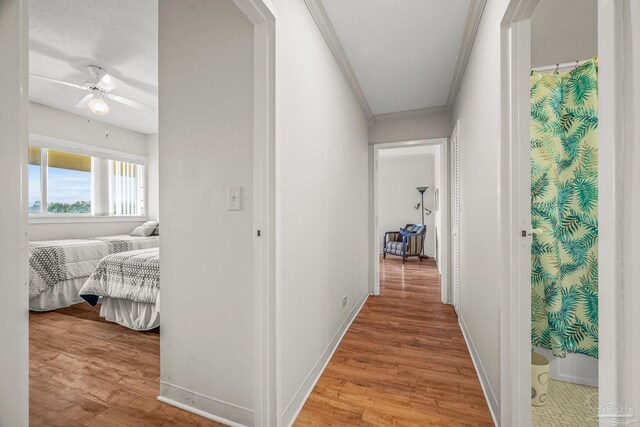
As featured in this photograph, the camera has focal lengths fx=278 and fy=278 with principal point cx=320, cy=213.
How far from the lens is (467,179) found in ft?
7.67

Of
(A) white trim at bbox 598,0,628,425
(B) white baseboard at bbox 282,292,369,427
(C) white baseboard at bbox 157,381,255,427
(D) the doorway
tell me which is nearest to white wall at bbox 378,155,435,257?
(B) white baseboard at bbox 282,292,369,427

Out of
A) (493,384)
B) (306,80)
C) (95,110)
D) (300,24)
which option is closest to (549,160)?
(493,384)

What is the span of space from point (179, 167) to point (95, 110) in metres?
2.20

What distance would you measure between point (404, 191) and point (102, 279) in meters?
6.10

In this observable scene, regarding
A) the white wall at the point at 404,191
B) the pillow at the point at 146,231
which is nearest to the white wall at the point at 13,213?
the pillow at the point at 146,231

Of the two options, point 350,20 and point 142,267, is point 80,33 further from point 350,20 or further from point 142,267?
point 350,20

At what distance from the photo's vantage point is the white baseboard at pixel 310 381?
1.49 meters

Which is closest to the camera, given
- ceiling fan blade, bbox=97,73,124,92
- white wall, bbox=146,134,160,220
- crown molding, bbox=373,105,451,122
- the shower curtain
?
the shower curtain

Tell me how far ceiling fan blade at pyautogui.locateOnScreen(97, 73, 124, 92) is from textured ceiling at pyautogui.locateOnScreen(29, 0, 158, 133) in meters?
0.08

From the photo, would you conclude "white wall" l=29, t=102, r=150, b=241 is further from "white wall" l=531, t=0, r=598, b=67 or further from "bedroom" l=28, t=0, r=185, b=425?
"white wall" l=531, t=0, r=598, b=67

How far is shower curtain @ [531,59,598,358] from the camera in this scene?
66.9 inches

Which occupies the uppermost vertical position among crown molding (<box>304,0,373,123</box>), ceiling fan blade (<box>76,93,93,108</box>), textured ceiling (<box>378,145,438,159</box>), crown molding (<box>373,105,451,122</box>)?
textured ceiling (<box>378,145,438,159</box>)

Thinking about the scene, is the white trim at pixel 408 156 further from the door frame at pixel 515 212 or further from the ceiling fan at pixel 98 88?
the door frame at pixel 515 212

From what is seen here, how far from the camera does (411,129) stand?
3695mm
